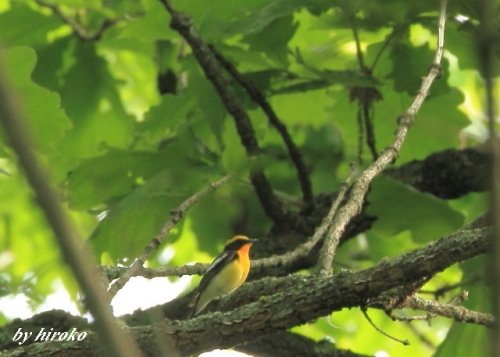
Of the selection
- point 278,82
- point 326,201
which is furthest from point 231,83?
point 326,201

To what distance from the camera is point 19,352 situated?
3.24 m

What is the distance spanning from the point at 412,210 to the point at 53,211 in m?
4.04

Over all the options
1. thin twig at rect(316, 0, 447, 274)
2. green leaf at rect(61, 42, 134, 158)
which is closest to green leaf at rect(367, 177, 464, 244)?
thin twig at rect(316, 0, 447, 274)

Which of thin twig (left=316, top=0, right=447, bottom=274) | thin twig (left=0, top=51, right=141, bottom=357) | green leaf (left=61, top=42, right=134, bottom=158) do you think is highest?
green leaf (left=61, top=42, right=134, bottom=158)

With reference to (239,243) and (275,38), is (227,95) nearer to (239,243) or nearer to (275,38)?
(275,38)

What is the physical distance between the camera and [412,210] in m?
5.00

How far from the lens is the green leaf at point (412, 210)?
4926mm

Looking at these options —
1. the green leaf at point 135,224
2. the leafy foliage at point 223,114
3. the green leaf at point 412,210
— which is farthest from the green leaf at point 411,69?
the green leaf at point 135,224

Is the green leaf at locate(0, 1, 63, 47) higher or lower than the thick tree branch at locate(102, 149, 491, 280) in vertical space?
higher

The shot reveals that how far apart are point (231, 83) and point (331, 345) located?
1.60 m

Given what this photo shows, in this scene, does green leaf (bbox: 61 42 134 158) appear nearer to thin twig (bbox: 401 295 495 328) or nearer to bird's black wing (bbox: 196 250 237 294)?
bird's black wing (bbox: 196 250 237 294)

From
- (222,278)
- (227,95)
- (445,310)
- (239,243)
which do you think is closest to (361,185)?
(445,310)

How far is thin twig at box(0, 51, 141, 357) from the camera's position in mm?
1089

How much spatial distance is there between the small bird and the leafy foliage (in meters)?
0.40
